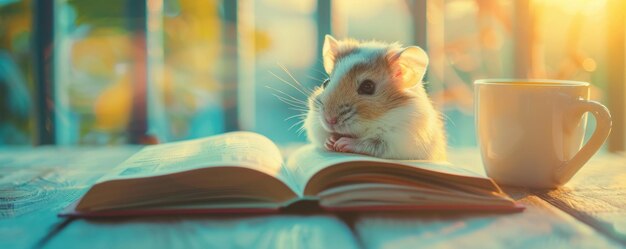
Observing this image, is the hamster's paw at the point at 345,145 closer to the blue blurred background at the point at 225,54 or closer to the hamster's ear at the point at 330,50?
the hamster's ear at the point at 330,50

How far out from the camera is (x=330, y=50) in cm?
153

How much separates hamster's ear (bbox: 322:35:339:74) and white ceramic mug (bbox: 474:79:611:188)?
44 centimetres

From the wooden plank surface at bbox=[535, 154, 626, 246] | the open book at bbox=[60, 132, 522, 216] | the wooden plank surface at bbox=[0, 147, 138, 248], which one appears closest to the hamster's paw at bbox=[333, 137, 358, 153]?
the open book at bbox=[60, 132, 522, 216]

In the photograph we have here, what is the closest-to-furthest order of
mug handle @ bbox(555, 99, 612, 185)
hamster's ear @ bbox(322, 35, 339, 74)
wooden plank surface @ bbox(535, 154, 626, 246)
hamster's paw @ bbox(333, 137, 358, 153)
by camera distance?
wooden plank surface @ bbox(535, 154, 626, 246) < mug handle @ bbox(555, 99, 612, 185) < hamster's paw @ bbox(333, 137, 358, 153) < hamster's ear @ bbox(322, 35, 339, 74)

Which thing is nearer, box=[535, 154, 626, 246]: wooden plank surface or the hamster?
box=[535, 154, 626, 246]: wooden plank surface

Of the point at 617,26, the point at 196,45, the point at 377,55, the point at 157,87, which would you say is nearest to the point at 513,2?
the point at 617,26

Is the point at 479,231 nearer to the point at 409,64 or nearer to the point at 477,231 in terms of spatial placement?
the point at 477,231

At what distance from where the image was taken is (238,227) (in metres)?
0.88

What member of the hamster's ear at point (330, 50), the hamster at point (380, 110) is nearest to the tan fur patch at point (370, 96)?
the hamster at point (380, 110)

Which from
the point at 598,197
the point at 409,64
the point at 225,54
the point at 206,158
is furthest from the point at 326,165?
the point at 225,54

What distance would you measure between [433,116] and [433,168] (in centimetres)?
39

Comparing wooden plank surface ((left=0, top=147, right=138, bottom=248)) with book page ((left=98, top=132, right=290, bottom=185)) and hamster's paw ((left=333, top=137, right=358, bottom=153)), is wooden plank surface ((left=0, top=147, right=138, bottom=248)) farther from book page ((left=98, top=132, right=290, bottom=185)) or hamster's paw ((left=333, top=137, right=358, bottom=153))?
hamster's paw ((left=333, top=137, right=358, bottom=153))

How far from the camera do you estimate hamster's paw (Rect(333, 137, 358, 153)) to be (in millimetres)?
1294

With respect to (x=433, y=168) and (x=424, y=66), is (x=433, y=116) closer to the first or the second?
(x=424, y=66)
